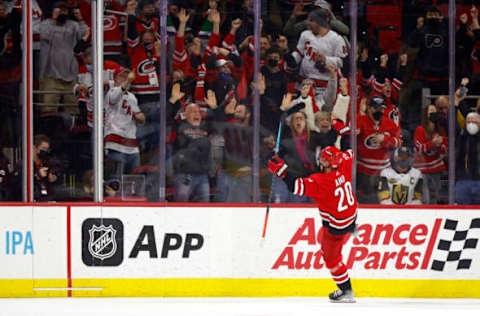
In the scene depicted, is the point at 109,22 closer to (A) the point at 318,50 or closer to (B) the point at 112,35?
(B) the point at 112,35

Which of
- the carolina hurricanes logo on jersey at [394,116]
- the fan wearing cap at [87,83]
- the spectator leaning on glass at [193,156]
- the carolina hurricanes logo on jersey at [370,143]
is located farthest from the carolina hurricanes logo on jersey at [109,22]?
the carolina hurricanes logo on jersey at [394,116]

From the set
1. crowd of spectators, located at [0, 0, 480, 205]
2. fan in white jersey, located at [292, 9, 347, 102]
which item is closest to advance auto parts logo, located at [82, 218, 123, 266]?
crowd of spectators, located at [0, 0, 480, 205]

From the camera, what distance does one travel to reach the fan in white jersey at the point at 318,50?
6.40 metres

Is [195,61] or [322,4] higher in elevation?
[322,4]

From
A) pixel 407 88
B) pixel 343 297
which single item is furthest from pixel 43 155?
pixel 407 88

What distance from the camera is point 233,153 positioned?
6297 mm

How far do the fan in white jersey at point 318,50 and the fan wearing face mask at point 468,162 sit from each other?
4.29 feet

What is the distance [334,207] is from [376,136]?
115 cm

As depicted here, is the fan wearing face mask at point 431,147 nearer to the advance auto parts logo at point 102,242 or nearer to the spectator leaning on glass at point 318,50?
the spectator leaning on glass at point 318,50

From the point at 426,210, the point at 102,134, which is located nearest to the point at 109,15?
the point at 102,134

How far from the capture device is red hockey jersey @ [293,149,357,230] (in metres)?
5.45
